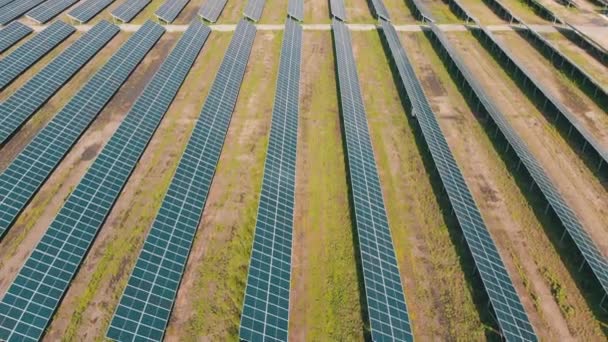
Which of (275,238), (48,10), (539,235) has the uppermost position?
(539,235)

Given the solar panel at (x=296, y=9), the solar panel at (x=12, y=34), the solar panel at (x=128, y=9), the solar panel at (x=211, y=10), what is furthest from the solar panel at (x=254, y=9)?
the solar panel at (x=12, y=34)

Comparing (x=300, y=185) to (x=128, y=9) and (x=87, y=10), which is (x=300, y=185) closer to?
(x=128, y=9)

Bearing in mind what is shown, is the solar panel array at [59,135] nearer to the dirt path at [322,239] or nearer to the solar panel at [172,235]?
the solar panel at [172,235]

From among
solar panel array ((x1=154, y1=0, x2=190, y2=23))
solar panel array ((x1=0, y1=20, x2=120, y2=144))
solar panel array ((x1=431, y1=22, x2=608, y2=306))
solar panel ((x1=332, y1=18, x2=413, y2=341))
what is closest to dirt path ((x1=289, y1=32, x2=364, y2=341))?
solar panel ((x1=332, y1=18, x2=413, y2=341))

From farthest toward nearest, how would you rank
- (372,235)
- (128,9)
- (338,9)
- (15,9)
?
1. (338,9)
2. (128,9)
3. (15,9)
4. (372,235)

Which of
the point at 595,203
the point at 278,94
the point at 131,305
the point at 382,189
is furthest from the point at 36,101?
the point at 595,203

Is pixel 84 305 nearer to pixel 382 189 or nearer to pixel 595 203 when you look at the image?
pixel 382 189

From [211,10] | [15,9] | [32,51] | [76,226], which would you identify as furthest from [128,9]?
[76,226]

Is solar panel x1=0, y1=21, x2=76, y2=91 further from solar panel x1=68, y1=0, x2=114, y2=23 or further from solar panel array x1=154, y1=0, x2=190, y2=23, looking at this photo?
solar panel array x1=154, y1=0, x2=190, y2=23
